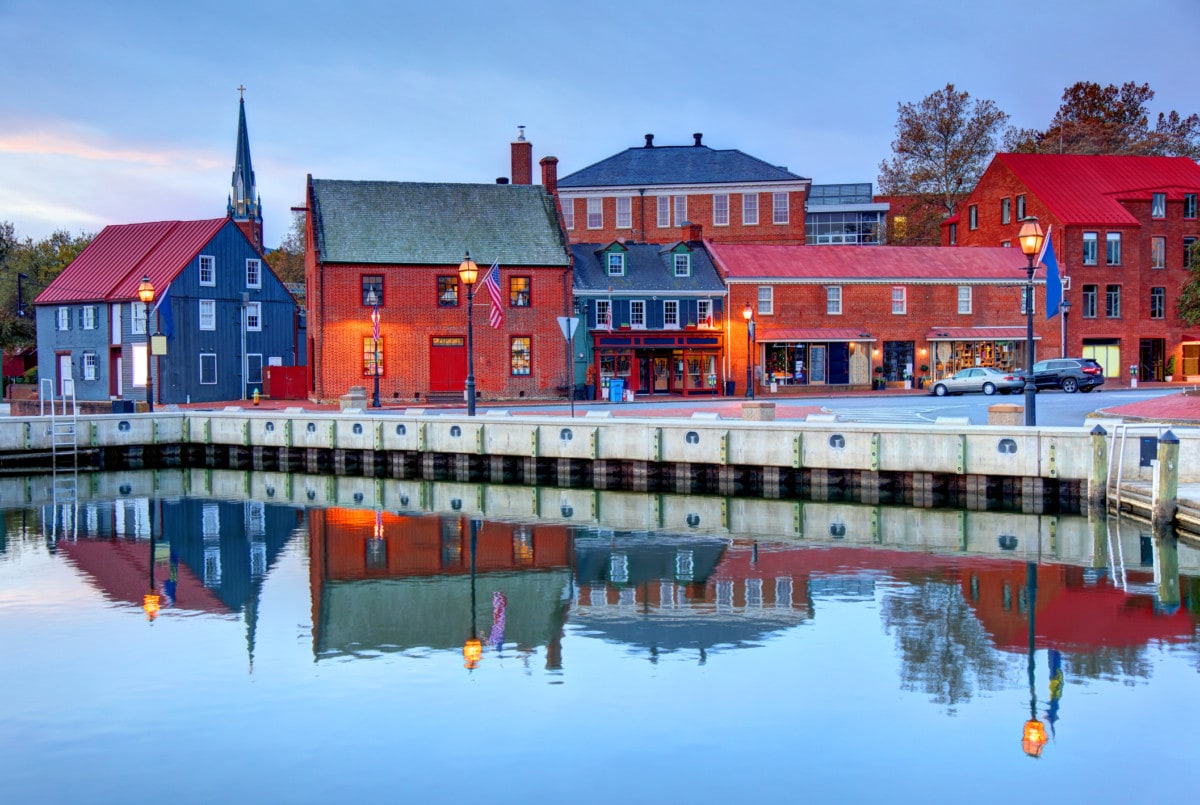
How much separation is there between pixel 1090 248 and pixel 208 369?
47.2 m

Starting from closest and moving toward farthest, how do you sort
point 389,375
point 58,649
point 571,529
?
point 58,649 → point 571,529 → point 389,375

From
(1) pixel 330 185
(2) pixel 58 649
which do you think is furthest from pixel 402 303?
(2) pixel 58 649

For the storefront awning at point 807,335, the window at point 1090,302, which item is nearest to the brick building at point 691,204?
the storefront awning at point 807,335

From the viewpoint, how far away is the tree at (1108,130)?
8344 centimetres

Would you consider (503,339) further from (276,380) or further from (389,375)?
(276,380)

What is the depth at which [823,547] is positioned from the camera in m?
23.5

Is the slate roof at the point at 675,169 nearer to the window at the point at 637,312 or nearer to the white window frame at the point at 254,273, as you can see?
the window at the point at 637,312

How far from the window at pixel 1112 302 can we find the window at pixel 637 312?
26473 millimetres

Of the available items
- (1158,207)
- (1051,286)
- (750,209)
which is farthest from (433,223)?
(1158,207)

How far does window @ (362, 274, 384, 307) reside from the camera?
5322 centimetres

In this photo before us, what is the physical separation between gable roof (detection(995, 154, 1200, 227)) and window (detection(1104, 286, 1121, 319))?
3.61 m

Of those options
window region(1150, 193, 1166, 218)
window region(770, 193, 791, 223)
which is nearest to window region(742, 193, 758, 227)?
window region(770, 193, 791, 223)

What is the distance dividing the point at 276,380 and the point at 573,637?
146ft

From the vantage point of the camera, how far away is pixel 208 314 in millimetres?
57844
